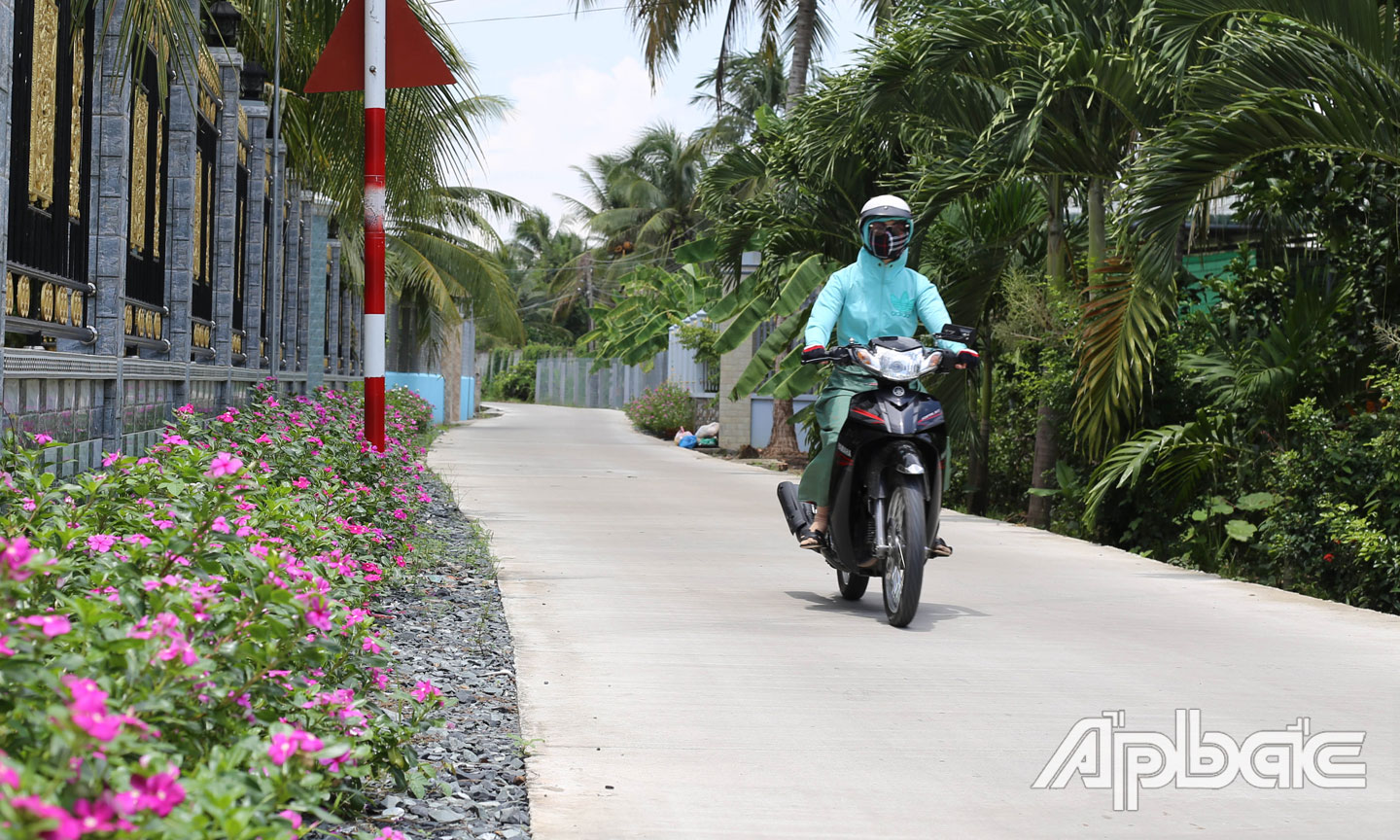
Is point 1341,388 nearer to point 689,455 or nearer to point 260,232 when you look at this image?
point 260,232

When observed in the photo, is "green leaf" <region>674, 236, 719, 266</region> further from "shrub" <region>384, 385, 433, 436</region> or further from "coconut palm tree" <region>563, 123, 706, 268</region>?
"coconut palm tree" <region>563, 123, 706, 268</region>

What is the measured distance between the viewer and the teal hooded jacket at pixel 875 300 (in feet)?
23.0

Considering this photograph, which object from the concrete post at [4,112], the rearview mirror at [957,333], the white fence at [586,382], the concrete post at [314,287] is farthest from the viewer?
the white fence at [586,382]

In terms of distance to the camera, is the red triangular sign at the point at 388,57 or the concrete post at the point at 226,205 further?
the concrete post at the point at 226,205

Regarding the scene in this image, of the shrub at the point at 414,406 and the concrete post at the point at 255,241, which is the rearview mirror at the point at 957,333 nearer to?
the concrete post at the point at 255,241

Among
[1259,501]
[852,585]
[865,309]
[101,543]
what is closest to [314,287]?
[852,585]

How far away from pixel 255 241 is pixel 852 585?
6643 mm

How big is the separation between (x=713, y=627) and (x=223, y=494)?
10.6 ft

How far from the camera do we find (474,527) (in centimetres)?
1046

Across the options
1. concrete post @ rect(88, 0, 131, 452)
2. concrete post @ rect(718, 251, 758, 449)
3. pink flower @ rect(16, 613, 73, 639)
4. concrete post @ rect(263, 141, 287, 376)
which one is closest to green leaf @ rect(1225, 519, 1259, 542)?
concrete post @ rect(88, 0, 131, 452)

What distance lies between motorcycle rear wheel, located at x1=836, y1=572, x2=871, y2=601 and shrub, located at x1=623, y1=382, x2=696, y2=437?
2630cm

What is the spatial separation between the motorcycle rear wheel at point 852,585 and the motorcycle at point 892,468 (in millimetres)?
438

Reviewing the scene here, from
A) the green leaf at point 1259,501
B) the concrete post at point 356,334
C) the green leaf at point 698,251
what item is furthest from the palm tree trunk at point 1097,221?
the concrete post at point 356,334

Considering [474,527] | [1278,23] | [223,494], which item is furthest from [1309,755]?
[474,527]
